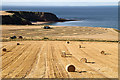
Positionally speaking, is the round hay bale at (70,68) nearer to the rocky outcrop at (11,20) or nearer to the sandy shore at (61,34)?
the sandy shore at (61,34)

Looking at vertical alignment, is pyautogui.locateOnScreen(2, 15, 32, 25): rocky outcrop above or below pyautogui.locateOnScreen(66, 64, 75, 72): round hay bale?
above

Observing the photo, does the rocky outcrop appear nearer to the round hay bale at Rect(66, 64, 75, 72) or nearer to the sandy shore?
the sandy shore

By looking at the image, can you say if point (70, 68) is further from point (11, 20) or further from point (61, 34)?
point (11, 20)

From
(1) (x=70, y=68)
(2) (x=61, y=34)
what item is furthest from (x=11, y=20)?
(1) (x=70, y=68)

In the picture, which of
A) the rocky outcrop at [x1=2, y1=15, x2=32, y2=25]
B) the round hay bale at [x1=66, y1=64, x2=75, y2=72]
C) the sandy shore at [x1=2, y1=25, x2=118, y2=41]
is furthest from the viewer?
the rocky outcrop at [x1=2, y1=15, x2=32, y2=25]

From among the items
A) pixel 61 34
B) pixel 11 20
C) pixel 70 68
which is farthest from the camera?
pixel 11 20

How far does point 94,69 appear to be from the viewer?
29594mm

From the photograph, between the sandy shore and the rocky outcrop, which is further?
the rocky outcrop

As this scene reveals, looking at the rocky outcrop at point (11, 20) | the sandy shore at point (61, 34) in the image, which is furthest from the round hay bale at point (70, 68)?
the rocky outcrop at point (11, 20)

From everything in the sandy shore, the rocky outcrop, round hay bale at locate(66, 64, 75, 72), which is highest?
the rocky outcrop

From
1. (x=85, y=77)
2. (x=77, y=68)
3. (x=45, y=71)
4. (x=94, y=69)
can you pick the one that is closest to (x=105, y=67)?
(x=94, y=69)

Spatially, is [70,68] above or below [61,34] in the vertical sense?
below

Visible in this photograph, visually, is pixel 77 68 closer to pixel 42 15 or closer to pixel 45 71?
pixel 45 71

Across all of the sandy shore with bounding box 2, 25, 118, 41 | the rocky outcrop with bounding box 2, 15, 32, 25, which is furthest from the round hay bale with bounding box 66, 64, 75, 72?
the rocky outcrop with bounding box 2, 15, 32, 25
